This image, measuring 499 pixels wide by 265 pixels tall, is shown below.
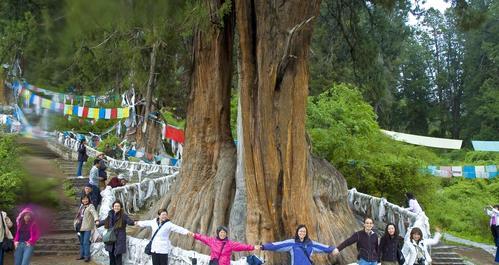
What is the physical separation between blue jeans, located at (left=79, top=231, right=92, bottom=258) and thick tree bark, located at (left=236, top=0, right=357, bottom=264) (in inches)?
119

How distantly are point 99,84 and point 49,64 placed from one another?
4657mm

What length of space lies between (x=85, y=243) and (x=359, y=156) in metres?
10.6

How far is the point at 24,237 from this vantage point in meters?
8.43

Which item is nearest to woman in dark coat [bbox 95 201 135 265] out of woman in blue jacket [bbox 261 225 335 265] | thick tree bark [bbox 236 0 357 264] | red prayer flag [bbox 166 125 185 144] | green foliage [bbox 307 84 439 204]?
thick tree bark [bbox 236 0 357 264]

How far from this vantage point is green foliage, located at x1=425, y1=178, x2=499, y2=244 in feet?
77.7

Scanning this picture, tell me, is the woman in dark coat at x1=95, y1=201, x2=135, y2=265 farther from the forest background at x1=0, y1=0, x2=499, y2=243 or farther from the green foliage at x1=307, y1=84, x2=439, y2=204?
the green foliage at x1=307, y1=84, x2=439, y2=204

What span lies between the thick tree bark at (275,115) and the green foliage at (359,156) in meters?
7.92

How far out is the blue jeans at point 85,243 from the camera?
401 inches

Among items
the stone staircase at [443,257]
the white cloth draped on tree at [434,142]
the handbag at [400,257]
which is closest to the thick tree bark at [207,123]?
the handbag at [400,257]

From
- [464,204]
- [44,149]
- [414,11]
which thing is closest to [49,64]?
[414,11]

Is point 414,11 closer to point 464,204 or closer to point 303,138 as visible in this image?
point 303,138

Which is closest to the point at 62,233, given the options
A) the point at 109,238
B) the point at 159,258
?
the point at 109,238

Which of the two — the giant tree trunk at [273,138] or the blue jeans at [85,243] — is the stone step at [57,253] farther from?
the giant tree trunk at [273,138]

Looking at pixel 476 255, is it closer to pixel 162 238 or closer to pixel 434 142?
pixel 162 238
